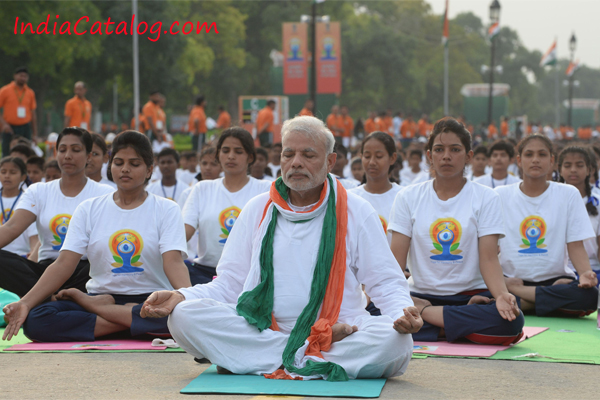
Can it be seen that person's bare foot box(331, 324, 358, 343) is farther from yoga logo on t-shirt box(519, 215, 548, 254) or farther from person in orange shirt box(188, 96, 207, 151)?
person in orange shirt box(188, 96, 207, 151)

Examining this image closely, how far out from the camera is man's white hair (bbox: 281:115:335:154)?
15.1 ft

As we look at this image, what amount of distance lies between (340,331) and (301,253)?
0.48 metres

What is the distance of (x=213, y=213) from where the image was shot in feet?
23.9

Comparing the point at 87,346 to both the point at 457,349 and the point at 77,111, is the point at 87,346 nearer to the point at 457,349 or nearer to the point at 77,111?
the point at 457,349

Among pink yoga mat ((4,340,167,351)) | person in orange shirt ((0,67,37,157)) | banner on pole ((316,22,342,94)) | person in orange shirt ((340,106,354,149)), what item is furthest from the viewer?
banner on pole ((316,22,342,94))

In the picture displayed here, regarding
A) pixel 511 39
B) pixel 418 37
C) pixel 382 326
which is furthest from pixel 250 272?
pixel 511 39

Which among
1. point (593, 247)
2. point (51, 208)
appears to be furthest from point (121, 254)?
point (593, 247)

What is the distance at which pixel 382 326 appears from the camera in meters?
4.48

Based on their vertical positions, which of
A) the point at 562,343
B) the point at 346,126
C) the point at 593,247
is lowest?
the point at 562,343

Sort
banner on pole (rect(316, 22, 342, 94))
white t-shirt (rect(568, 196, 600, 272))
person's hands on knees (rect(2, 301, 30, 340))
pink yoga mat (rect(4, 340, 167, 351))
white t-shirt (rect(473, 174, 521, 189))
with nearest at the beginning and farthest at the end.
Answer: person's hands on knees (rect(2, 301, 30, 340)) → pink yoga mat (rect(4, 340, 167, 351)) → white t-shirt (rect(568, 196, 600, 272)) → white t-shirt (rect(473, 174, 521, 189)) → banner on pole (rect(316, 22, 342, 94))

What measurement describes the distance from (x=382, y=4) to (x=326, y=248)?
7987 centimetres

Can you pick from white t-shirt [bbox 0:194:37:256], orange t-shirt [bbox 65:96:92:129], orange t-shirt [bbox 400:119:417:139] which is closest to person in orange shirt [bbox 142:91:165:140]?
orange t-shirt [bbox 65:96:92:129]

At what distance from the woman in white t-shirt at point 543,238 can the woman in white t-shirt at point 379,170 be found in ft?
3.34

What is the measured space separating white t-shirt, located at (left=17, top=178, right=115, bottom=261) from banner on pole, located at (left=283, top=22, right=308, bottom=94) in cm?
2249
